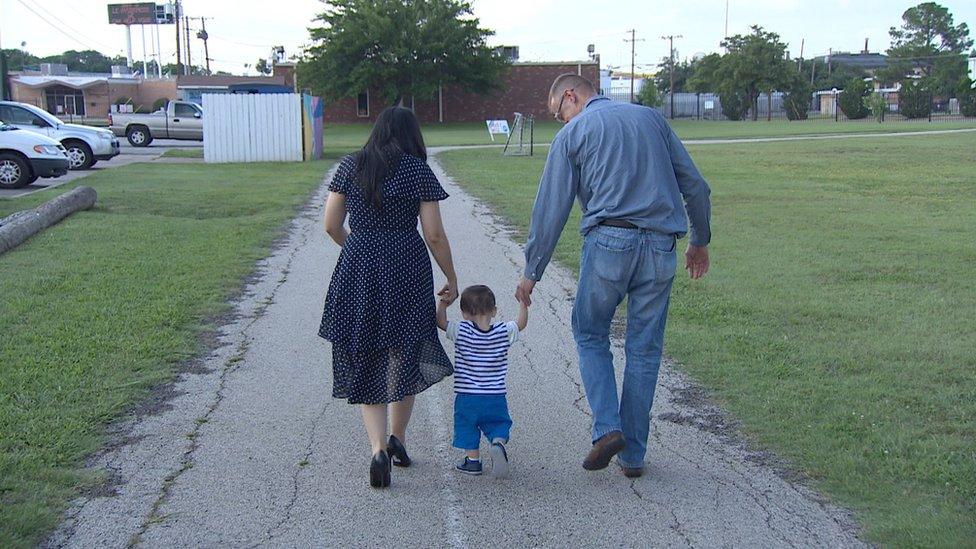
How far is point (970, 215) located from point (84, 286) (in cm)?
1234

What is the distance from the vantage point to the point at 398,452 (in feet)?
16.1

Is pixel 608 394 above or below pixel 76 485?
above

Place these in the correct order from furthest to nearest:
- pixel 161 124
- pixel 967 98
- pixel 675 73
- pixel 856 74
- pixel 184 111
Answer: pixel 675 73 < pixel 856 74 < pixel 967 98 < pixel 184 111 < pixel 161 124

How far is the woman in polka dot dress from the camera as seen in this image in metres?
4.58

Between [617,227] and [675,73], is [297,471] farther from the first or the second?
[675,73]

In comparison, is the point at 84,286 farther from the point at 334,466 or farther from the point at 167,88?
the point at 167,88

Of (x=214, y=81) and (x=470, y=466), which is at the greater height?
(x=214, y=81)

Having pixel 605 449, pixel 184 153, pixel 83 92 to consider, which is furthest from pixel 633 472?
pixel 83 92

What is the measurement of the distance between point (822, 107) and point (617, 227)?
8407 centimetres

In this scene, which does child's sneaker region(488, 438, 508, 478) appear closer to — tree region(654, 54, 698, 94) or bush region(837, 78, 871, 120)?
bush region(837, 78, 871, 120)

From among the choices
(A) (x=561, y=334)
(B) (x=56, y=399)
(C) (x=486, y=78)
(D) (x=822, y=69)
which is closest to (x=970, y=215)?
(A) (x=561, y=334)

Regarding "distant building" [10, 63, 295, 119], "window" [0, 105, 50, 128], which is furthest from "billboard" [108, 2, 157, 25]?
"window" [0, 105, 50, 128]

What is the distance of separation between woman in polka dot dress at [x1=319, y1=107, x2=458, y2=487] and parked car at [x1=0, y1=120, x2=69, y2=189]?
16281 mm

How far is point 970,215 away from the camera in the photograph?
14.9 meters
